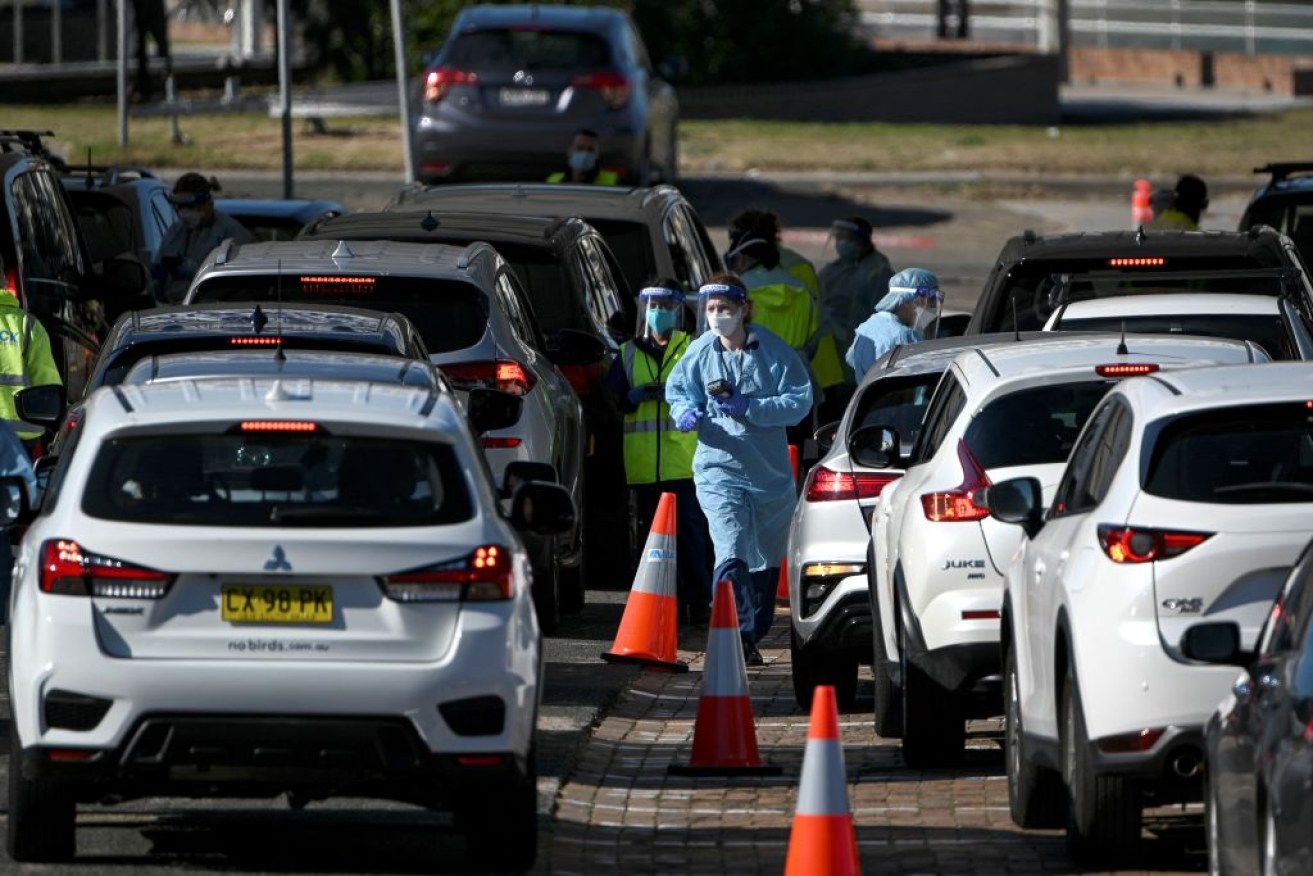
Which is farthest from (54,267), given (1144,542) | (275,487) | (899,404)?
(1144,542)

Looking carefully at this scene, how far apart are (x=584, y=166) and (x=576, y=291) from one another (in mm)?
9088

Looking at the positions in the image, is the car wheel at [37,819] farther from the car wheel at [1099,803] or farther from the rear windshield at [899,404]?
the rear windshield at [899,404]

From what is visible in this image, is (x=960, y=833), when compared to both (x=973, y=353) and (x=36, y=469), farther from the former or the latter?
(x=36, y=469)

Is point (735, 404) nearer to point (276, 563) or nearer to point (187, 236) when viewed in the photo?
point (276, 563)

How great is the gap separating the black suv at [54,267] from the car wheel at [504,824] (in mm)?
7089

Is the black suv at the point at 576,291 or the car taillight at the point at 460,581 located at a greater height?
the car taillight at the point at 460,581

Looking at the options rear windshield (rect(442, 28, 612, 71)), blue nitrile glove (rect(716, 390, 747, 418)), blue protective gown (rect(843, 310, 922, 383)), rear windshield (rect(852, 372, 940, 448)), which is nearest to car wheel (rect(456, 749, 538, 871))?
rear windshield (rect(852, 372, 940, 448))

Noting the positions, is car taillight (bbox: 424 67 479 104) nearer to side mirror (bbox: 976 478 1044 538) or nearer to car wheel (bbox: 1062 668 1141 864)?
side mirror (bbox: 976 478 1044 538)

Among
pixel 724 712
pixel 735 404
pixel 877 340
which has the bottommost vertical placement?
pixel 877 340

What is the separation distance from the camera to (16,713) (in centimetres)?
878

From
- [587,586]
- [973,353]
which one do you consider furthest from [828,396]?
[973,353]

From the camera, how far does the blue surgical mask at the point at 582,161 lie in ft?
81.7

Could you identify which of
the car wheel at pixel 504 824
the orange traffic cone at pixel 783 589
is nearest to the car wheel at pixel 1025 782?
the car wheel at pixel 504 824

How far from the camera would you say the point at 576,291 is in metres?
16.0
